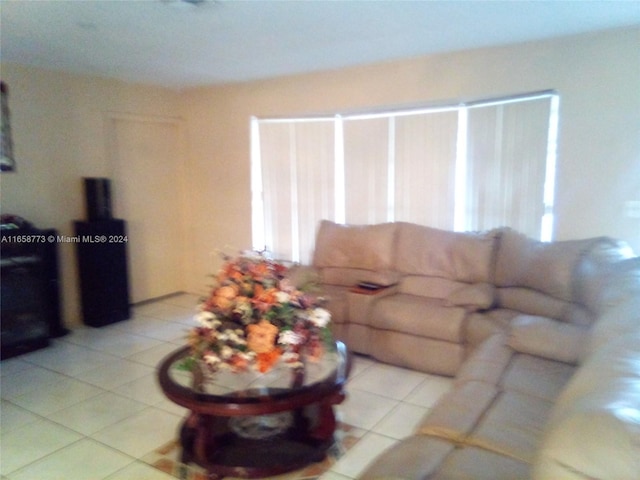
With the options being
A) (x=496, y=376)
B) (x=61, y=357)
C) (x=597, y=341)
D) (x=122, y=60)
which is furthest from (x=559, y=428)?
(x=122, y=60)

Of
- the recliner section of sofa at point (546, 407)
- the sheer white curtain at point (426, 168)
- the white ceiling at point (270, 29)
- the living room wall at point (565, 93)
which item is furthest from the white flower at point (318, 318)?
the living room wall at point (565, 93)

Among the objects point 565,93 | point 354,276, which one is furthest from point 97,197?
point 565,93

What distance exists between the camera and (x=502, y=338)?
3.00 m

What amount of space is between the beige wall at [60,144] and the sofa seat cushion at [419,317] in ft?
10.6

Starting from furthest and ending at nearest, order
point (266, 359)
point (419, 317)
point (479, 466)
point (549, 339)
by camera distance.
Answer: point (419, 317), point (549, 339), point (266, 359), point (479, 466)

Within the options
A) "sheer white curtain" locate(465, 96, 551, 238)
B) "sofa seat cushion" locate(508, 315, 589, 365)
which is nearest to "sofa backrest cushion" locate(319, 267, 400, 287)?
"sheer white curtain" locate(465, 96, 551, 238)

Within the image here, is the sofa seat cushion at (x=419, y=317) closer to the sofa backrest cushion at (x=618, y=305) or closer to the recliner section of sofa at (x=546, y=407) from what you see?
the recliner section of sofa at (x=546, y=407)

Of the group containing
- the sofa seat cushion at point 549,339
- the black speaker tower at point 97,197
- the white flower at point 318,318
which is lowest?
the sofa seat cushion at point 549,339

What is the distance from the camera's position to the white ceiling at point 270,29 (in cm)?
288

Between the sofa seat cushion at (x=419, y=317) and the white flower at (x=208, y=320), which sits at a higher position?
the white flower at (x=208, y=320)

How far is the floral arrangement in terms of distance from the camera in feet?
7.62

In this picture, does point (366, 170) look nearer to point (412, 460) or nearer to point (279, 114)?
point (279, 114)

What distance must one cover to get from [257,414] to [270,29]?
2.55 m

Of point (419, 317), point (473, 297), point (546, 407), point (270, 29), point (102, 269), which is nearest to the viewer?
point (546, 407)
